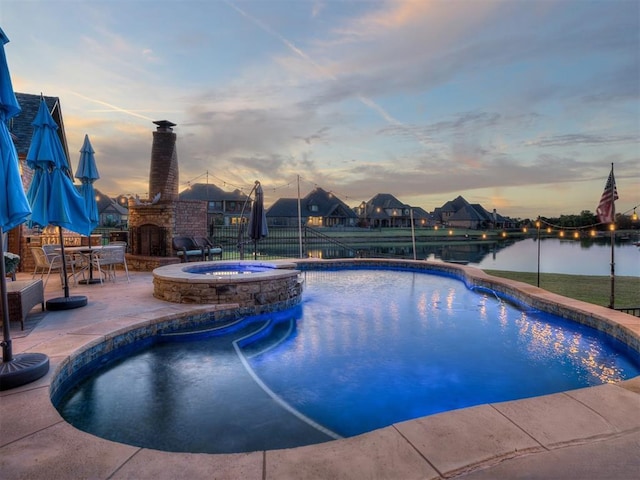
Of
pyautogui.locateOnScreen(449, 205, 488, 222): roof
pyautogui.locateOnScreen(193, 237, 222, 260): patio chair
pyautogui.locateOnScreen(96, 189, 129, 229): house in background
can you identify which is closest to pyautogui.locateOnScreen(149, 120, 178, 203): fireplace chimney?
pyautogui.locateOnScreen(193, 237, 222, 260): patio chair

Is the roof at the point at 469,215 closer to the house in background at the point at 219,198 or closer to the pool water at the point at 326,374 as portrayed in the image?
the house in background at the point at 219,198

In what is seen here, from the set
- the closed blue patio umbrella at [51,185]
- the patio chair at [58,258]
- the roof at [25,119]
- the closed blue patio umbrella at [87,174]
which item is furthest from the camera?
the roof at [25,119]

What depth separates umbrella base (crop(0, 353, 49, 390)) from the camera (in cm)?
334

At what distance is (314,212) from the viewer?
53875 mm

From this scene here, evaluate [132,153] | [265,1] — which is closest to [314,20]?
[265,1]

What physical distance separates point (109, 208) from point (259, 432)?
6207 centimetres

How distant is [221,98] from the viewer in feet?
54.4

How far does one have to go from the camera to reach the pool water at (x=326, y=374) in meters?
3.46

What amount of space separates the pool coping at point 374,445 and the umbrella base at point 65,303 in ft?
12.0

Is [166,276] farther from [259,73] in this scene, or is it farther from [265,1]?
[259,73]

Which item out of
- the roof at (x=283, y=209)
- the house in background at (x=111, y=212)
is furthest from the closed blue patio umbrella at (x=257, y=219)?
the house in background at (x=111, y=212)

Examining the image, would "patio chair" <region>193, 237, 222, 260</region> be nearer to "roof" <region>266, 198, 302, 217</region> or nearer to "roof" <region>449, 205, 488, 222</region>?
"roof" <region>266, 198, 302, 217</region>

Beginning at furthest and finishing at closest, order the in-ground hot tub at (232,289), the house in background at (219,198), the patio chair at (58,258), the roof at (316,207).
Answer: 1. the roof at (316,207)
2. the house in background at (219,198)
3. the patio chair at (58,258)
4. the in-ground hot tub at (232,289)

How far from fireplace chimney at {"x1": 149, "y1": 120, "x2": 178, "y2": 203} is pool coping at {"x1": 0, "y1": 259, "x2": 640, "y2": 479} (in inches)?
445
